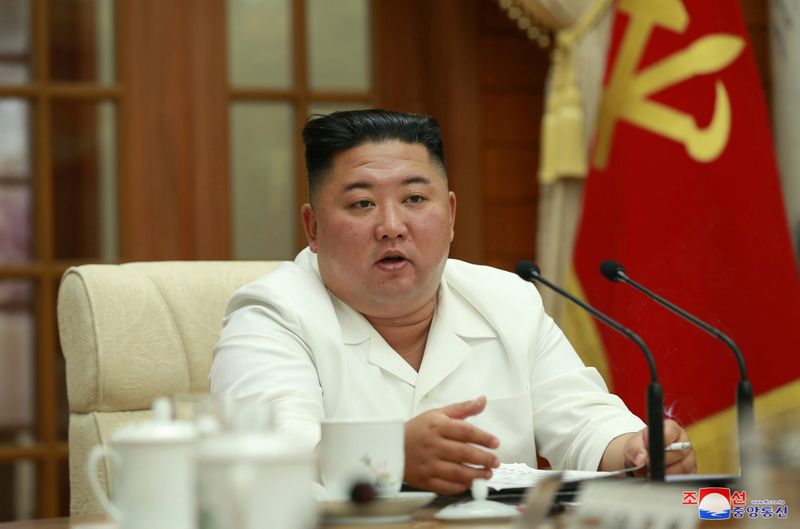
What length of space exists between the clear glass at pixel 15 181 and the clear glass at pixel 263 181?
598 mm

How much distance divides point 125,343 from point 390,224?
1.68 ft

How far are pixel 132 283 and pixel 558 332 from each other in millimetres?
780

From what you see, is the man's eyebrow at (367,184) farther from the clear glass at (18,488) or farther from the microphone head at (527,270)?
the clear glass at (18,488)

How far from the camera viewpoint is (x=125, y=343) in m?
2.00

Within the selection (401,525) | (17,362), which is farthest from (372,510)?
(17,362)

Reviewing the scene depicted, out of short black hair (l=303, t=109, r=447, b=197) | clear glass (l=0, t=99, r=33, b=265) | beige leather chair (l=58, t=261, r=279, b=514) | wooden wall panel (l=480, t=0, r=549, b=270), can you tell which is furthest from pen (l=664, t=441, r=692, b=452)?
clear glass (l=0, t=99, r=33, b=265)

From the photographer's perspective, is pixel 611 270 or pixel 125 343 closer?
pixel 611 270

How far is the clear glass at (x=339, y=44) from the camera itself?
3574 millimetres

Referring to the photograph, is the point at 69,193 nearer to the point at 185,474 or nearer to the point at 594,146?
the point at 594,146

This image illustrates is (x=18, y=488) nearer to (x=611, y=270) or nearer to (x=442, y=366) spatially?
(x=442, y=366)

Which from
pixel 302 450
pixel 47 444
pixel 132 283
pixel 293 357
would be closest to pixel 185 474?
pixel 302 450

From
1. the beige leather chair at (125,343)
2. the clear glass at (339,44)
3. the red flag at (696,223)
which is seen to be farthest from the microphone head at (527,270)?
the clear glass at (339,44)

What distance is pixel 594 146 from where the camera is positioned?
3.11 m

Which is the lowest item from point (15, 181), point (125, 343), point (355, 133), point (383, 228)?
point (125, 343)
